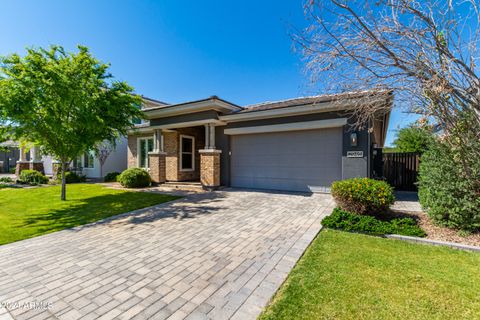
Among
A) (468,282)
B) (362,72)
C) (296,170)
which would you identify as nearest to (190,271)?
(468,282)

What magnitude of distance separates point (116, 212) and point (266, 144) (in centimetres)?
666

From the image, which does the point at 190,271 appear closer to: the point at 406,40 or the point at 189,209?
the point at 189,209

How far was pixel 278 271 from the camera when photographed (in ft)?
10.4

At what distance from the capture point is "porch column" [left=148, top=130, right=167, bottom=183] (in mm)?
12602

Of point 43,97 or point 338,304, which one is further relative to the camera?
point 43,97

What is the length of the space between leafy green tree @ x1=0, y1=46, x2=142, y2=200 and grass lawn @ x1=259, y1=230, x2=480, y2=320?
8134 millimetres

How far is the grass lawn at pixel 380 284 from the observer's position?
2.31 meters

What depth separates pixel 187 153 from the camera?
13523mm

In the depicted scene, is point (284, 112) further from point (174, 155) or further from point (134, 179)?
point (134, 179)

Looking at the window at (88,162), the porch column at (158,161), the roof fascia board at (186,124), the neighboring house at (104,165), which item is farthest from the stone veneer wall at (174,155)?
the window at (88,162)

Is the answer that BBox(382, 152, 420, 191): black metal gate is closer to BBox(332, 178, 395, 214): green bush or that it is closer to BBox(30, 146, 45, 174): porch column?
BBox(332, 178, 395, 214): green bush

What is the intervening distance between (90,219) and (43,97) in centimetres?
461

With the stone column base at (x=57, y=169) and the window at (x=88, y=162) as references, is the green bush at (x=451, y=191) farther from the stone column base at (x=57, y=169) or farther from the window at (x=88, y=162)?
the window at (x=88, y=162)

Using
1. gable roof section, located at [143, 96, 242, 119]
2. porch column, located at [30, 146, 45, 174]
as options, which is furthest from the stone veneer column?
porch column, located at [30, 146, 45, 174]
